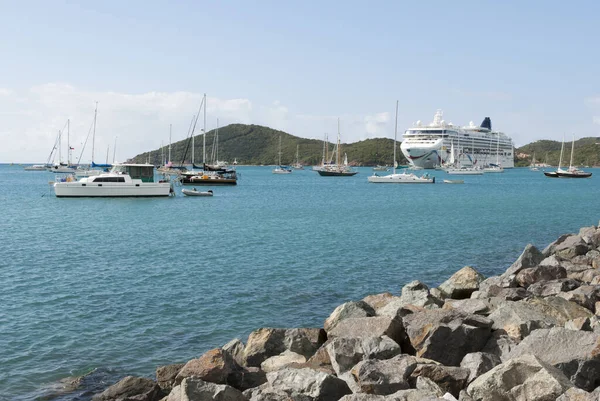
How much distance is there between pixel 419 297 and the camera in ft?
38.6

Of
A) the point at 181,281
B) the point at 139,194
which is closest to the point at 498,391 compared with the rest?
the point at 181,281

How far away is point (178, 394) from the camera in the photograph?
6.76m

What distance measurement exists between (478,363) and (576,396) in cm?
169

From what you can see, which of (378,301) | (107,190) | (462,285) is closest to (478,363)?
(378,301)

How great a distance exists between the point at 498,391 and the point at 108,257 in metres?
17.4

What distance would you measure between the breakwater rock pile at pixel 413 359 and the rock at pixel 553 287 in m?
0.81

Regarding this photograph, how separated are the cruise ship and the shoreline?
127 m

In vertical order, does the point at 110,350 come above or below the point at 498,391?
below

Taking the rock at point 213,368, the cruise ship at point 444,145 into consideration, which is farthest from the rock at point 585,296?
the cruise ship at point 444,145

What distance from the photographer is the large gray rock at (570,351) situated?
22.6 feet

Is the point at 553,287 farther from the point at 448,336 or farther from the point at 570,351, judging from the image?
the point at 570,351

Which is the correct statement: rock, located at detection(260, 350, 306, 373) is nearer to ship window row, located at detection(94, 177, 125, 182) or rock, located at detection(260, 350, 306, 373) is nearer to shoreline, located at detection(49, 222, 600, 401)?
shoreline, located at detection(49, 222, 600, 401)

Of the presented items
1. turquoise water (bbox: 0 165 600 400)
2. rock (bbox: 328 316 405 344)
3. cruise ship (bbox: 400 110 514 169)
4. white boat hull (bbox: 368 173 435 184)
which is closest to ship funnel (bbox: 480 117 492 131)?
cruise ship (bbox: 400 110 514 169)

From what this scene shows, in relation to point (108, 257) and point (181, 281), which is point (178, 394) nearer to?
point (181, 281)
